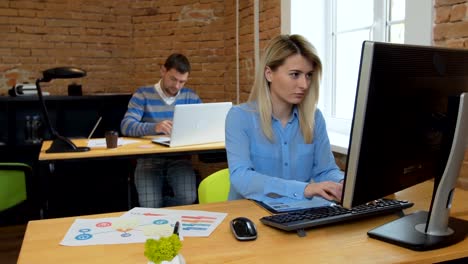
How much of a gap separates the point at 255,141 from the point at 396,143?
800 millimetres

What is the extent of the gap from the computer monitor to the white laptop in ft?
5.59

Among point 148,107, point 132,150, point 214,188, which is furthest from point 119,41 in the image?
point 214,188

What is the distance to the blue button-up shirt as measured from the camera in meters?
1.83

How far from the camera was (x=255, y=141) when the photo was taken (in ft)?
6.23

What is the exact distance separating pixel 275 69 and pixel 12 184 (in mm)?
1963

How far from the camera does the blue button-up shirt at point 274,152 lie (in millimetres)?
1829

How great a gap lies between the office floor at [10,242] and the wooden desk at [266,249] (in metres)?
2.01

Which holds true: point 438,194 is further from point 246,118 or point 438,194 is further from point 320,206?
point 246,118

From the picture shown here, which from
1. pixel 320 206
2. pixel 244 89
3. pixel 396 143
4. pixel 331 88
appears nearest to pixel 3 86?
pixel 244 89

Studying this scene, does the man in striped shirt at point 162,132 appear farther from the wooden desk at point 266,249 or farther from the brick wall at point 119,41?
the wooden desk at point 266,249

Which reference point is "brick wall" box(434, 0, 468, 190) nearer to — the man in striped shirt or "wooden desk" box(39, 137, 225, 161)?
"wooden desk" box(39, 137, 225, 161)

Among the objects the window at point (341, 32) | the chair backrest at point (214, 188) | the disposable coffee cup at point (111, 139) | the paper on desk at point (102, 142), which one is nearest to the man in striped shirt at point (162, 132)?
the paper on desk at point (102, 142)

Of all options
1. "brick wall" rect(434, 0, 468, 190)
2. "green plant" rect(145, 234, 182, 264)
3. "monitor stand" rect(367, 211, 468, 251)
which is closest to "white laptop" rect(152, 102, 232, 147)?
"brick wall" rect(434, 0, 468, 190)

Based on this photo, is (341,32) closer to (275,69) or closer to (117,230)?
(275,69)
